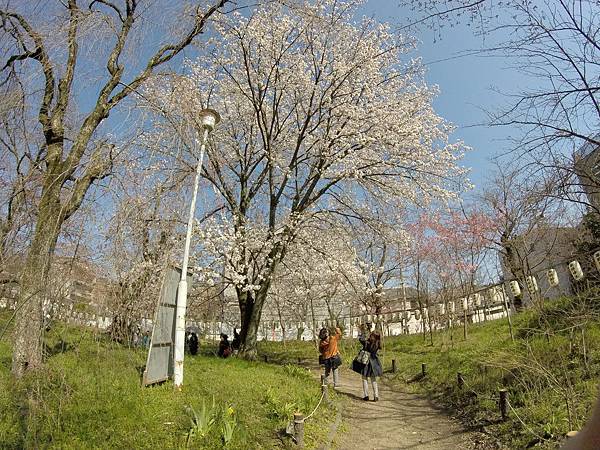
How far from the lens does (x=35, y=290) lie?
13.7 ft

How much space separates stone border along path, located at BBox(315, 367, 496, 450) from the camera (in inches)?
255

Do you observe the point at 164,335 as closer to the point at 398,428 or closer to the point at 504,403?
the point at 398,428

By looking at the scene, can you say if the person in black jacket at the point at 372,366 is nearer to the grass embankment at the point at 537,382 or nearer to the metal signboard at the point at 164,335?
the grass embankment at the point at 537,382

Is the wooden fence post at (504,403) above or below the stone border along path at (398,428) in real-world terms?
above

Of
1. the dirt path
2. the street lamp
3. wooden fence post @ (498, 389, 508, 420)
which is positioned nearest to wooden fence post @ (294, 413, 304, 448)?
the dirt path

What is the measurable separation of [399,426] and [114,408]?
16.4ft

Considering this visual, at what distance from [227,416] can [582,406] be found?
15.1 feet

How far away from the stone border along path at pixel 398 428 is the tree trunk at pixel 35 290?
159 inches

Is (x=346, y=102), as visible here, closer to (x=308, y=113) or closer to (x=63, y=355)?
(x=308, y=113)

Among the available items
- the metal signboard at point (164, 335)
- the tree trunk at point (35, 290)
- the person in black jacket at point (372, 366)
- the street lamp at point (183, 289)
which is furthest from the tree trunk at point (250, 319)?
the tree trunk at point (35, 290)

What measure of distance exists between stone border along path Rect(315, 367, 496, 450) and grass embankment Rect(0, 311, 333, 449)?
639 mm

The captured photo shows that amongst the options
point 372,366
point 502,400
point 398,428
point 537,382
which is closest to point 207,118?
point 372,366

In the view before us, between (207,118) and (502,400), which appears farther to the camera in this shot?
(207,118)

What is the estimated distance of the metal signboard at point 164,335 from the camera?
6402mm
